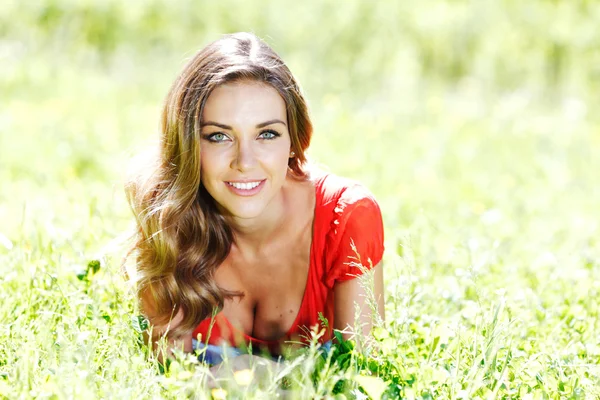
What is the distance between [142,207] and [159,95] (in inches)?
192

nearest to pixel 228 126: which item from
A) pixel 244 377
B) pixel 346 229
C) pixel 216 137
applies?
pixel 216 137

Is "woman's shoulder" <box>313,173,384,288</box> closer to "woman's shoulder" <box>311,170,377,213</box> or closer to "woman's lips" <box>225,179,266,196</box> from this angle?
"woman's shoulder" <box>311,170,377,213</box>

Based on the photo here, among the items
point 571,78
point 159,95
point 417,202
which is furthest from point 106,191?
point 571,78

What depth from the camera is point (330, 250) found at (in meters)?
2.69

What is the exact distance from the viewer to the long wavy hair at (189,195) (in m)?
2.48

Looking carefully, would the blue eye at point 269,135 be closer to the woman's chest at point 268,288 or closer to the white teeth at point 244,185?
the white teeth at point 244,185

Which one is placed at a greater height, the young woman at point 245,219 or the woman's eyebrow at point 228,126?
the woman's eyebrow at point 228,126

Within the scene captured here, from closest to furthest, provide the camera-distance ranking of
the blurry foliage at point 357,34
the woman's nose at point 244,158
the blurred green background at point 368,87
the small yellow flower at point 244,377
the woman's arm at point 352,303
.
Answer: the small yellow flower at point 244,377 < the woman's nose at point 244,158 < the woman's arm at point 352,303 < the blurred green background at point 368,87 < the blurry foliage at point 357,34

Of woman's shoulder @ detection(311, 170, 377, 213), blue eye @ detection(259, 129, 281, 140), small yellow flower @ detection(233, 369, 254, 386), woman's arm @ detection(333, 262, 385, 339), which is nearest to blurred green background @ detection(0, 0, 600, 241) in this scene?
woman's shoulder @ detection(311, 170, 377, 213)

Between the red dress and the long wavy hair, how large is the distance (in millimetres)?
132

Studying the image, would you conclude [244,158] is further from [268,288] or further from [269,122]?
[268,288]

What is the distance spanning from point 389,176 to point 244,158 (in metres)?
2.98

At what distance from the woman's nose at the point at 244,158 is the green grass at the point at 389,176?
52cm

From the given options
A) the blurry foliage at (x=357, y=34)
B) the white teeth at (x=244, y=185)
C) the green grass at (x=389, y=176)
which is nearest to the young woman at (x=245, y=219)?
the white teeth at (x=244, y=185)
